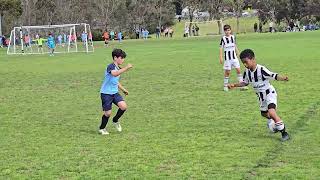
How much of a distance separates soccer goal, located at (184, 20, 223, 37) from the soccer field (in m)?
63.5

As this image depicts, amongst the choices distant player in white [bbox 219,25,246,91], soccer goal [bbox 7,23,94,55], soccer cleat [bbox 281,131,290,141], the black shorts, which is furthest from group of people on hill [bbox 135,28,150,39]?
soccer cleat [bbox 281,131,290,141]

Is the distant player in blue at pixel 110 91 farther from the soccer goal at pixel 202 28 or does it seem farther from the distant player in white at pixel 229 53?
the soccer goal at pixel 202 28

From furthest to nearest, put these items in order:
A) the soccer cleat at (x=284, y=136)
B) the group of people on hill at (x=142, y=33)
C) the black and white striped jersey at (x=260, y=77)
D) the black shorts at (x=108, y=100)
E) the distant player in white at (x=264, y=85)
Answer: the group of people on hill at (x=142, y=33) < the black shorts at (x=108, y=100) < the black and white striped jersey at (x=260, y=77) < the distant player in white at (x=264, y=85) < the soccer cleat at (x=284, y=136)

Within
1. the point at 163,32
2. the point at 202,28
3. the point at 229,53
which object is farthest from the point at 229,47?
the point at 163,32

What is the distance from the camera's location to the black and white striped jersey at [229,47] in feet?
55.1

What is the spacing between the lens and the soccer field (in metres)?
7.76

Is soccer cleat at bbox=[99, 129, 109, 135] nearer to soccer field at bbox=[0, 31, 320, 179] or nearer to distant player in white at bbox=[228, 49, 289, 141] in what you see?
soccer field at bbox=[0, 31, 320, 179]

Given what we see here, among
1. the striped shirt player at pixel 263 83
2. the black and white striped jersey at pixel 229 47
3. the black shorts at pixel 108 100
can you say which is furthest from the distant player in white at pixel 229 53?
the striped shirt player at pixel 263 83

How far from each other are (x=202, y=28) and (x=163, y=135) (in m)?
78.2

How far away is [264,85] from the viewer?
970cm

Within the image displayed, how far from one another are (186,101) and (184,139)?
490cm

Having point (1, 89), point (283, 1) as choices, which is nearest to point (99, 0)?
point (283, 1)

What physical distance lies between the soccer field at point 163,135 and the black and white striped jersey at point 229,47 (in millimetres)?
1061

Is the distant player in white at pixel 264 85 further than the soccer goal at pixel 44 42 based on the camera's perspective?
No
